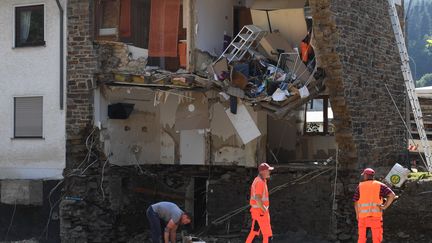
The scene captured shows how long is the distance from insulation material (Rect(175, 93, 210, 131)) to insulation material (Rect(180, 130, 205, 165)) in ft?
0.52

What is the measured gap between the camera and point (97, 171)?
16625 millimetres

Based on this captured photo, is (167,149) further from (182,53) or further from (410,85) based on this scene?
(410,85)

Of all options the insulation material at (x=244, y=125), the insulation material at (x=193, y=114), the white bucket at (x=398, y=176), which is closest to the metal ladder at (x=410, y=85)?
the white bucket at (x=398, y=176)

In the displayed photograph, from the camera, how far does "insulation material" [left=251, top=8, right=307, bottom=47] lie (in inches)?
660

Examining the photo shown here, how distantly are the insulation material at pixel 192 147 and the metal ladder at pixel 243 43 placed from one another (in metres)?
2.31

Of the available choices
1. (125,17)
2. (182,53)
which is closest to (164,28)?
(182,53)

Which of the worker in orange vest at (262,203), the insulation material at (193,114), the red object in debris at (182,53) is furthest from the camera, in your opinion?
the insulation material at (193,114)

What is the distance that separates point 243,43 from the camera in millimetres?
16172

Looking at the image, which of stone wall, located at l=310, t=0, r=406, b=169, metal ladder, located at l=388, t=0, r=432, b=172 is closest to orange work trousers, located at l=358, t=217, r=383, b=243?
stone wall, located at l=310, t=0, r=406, b=169

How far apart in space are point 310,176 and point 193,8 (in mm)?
4915

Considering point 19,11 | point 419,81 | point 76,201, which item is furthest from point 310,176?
point 419,81

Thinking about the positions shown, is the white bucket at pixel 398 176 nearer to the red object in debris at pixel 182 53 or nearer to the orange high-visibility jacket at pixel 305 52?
the orange high-visibility jacket at pixel 305 52

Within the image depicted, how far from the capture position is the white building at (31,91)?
16.8 m

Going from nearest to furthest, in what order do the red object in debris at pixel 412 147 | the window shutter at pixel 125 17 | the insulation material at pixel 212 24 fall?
the insulation material at pixel 212 24 < the window shutter at pixel 125 17 < the red object in debris at pixel 412 147
